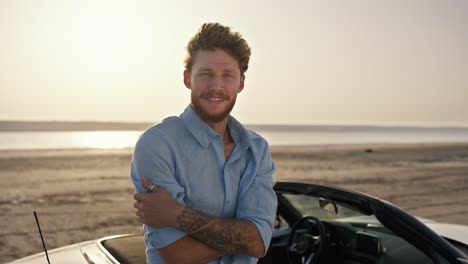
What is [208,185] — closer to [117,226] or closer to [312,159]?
[117,226]

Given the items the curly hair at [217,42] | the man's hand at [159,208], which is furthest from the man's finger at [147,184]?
the curly hair at [217,42]

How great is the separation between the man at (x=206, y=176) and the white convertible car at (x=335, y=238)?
101 cm

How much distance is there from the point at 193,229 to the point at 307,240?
1867 millimetres

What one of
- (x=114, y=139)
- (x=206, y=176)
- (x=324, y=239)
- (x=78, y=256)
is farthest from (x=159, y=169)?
(x=114, y=139)

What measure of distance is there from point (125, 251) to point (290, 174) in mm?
12118

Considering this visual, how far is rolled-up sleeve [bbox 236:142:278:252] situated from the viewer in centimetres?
200

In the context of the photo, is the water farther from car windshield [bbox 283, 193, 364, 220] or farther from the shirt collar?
the shirt collar

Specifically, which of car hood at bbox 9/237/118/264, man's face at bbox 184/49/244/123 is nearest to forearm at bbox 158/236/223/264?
man's face at bbox 184/49/244/123

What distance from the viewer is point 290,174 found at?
49.2 feet

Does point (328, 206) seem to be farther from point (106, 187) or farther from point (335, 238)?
point (106, 187)

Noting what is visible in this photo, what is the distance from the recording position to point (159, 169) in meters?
1.86

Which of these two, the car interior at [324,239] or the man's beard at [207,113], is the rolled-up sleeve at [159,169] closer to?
the man's beard at [207,113]

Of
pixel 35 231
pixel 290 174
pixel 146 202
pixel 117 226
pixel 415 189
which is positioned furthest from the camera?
pixel 290 174

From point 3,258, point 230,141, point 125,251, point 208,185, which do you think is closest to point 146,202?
point 208,185
